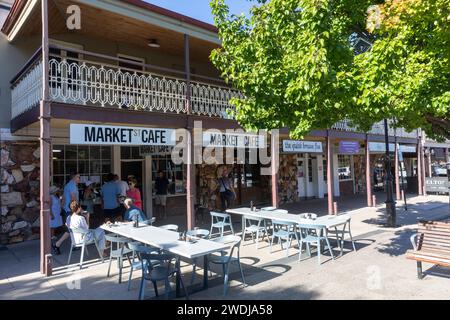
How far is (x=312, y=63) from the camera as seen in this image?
5125mm

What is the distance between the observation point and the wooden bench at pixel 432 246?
531 centimetres

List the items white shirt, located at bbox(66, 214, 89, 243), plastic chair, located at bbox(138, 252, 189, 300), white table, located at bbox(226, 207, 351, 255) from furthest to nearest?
white table, located at bbox(226, 207, 351, 255)
white shirt, located at bbox(66, 214, 89, 243)
plastic chair, located at bbox(138, 252, 189, 300)

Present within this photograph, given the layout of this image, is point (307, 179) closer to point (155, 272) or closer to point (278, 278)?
point (278, 278)

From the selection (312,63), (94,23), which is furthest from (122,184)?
(312,63)

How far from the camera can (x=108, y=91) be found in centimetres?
813

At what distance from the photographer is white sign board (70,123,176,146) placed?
6.66 metres

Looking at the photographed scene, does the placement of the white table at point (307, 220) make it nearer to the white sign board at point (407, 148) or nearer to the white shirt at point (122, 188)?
the white shirt at point (122, 188)

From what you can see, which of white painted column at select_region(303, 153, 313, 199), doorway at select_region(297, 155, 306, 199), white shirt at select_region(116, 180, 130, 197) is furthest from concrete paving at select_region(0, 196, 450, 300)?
white painted column at select_region(303, 153, 313, 199)

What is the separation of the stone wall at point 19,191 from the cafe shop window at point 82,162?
0.62 metres

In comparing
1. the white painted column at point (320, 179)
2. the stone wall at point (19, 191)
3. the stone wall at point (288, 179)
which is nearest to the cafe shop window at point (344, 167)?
the white painted column at point (320, 179)

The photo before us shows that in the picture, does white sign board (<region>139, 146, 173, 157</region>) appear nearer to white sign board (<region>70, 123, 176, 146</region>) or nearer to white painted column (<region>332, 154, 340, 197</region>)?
white sign board (<region>70, 123, 176, 146</region>)

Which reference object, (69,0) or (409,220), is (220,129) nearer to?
(69,0)

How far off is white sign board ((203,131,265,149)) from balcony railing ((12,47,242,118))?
0.59m

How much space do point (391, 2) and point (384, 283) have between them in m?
4.31
